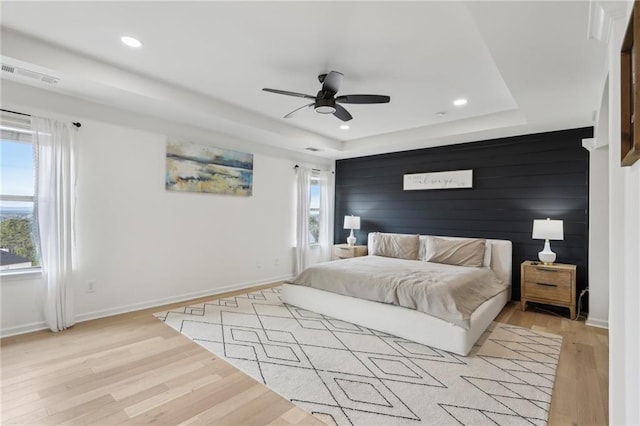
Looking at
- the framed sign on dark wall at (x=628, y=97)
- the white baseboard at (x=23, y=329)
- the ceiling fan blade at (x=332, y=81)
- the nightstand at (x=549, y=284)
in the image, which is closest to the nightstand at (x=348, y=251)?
the nightstand at (x=549, y=284)

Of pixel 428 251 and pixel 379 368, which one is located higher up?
pixel 428 251

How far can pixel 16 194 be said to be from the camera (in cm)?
319

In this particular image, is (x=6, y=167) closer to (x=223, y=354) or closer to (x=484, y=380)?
(x=223, y=354)

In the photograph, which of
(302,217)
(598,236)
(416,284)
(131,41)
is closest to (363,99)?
(416,284)

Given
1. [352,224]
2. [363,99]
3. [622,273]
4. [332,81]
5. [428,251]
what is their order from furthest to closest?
[352,224]
[428,251]
[363,99]
[332,81]
[622,273]

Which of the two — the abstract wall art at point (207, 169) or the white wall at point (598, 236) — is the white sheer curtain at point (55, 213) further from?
the white wall at point (598, 236)

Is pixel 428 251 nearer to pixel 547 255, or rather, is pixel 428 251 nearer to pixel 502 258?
pixel 502 258

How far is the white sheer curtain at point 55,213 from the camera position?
322 centimetres

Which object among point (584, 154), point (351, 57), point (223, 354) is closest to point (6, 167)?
point (223, 354)

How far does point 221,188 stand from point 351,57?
2.85 m

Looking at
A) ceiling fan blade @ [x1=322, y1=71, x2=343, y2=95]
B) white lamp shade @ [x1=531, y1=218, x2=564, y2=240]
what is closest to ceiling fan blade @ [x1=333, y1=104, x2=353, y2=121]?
ceiling fan blade @ [x1=322, y1=71, x2=343, y2=95]

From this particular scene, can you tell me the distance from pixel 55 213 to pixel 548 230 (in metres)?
5.58

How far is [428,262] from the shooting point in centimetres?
472

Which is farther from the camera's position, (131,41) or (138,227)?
(138,227)
